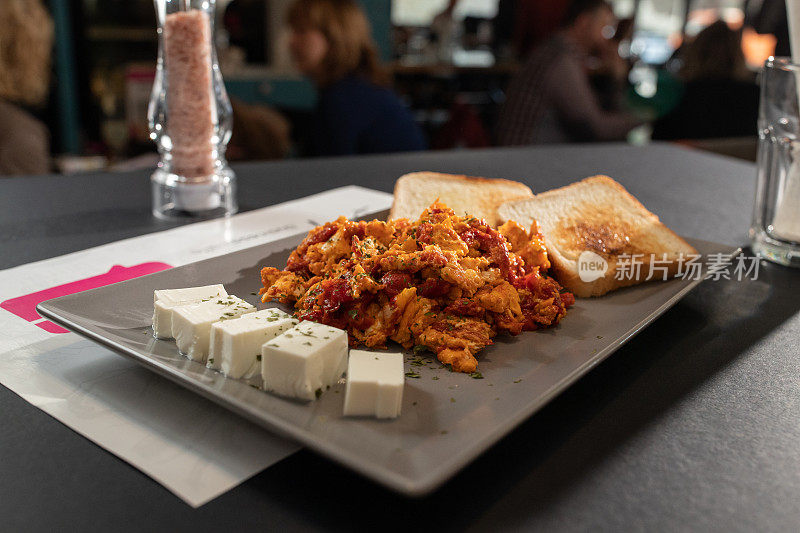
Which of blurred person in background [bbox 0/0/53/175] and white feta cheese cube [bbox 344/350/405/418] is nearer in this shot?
white feta cheese cube [bbox 344/350/405/418]

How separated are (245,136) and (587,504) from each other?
360 cm

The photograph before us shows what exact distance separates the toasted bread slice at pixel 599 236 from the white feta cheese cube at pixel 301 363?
497 mm

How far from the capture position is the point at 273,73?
6094 mm

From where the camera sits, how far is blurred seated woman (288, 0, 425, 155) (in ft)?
11.1

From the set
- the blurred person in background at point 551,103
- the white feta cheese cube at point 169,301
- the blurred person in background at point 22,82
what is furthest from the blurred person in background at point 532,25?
the white feta cheese cube at point 169,301

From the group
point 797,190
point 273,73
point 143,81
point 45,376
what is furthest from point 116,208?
point 273,73

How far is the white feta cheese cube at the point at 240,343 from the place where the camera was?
795 mm

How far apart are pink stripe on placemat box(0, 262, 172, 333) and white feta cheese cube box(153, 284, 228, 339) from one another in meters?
0.22

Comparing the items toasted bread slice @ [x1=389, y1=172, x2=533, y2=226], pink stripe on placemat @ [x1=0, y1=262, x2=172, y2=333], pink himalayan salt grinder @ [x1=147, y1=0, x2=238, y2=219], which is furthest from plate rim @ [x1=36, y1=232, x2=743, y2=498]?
pink himalayan salt grinder @ [x1=147, y1=0, x2=238, y2=219]

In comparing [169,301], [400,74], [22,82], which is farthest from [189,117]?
[400,74]

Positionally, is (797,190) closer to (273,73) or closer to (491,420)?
(491,420)

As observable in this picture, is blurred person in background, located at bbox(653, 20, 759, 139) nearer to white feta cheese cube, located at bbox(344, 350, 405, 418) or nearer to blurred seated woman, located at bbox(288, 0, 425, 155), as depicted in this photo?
blurred seated woman, located at bbox(288, 0, 425, 155)

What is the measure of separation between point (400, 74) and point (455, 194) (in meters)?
5.55

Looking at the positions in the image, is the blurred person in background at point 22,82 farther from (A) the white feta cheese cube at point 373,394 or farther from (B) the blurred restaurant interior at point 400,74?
(A) the white feta cheese cube at point 373,394
